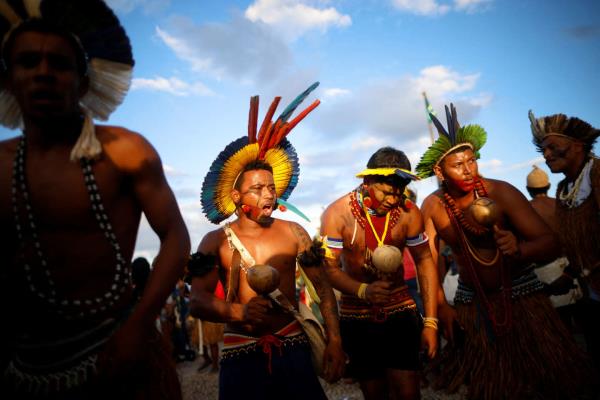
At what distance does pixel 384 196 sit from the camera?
3996mm

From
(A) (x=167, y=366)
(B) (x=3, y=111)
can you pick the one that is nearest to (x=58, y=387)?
(A) (x=167, y=366)

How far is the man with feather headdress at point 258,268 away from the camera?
9.30 feet

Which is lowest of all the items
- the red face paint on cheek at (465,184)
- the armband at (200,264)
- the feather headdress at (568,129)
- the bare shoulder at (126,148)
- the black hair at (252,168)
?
the armband at (200,264)

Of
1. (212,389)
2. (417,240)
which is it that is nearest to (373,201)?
(417,240)

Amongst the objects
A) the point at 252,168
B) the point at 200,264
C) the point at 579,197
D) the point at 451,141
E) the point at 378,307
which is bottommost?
the point at 378,307

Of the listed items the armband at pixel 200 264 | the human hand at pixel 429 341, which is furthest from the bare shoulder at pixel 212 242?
the human hand at pixel 429 341

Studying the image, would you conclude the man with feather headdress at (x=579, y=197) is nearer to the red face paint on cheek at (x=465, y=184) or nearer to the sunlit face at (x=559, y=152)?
the sunlit face at (x=559, y=152)

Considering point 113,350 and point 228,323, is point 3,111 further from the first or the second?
point 228,323

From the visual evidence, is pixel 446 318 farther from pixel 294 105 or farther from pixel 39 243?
pixel 39 243

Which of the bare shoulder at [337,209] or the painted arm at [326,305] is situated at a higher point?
the bare shoulder at [337,209]

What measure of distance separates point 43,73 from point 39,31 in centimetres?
20

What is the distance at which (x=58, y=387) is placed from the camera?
169 centimetres

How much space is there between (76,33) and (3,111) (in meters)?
0.54

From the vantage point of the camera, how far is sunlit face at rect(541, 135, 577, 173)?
15.2 feet
